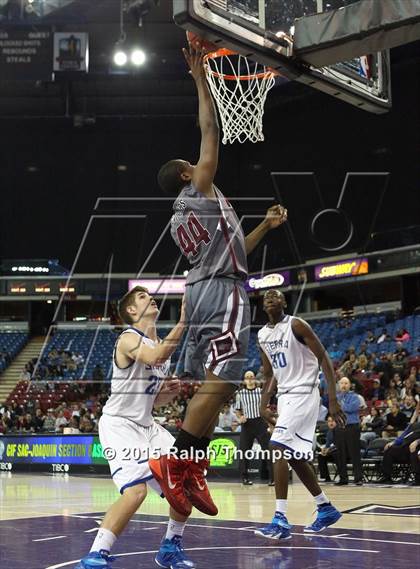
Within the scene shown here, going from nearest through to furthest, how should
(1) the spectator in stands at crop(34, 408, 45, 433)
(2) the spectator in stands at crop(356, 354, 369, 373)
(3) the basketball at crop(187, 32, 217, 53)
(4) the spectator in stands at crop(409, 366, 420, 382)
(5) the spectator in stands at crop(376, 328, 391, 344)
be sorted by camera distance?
(3) the basketball at crop(187, 32, 217, 53) < (4) the spectator in stands at crop(409, 366, 420, 382) < (2) the spectator in stands at crop(356, 354, 369, 373) < (1) the spectator in stands at crop(34, 408, 45, 433) < (5) the spectator in stands at crop(376, 328, 391, 344)

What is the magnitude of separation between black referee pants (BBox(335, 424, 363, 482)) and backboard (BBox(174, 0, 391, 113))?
A: 6.68m

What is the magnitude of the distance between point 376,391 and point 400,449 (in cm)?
503

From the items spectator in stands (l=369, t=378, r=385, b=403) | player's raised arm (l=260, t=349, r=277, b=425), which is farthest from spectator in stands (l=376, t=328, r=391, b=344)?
player's raised arm (l=260, t=349, r=277, b=425)

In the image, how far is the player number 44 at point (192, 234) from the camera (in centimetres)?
455

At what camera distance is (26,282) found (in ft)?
101

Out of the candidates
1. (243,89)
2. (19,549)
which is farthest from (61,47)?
(19,549)

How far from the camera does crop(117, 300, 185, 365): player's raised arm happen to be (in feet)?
14.7

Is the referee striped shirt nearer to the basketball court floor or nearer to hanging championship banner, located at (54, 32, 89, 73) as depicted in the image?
the basketball court floor

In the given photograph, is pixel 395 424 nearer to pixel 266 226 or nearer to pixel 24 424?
pixel 266 226

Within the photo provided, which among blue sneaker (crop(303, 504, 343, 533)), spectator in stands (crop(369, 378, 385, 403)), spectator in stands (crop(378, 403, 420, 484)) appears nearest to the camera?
blue sneaker (crop(303, 504, 343, 533))

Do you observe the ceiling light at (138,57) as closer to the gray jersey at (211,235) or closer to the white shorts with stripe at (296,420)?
the white shorts with stripe at (296,420)

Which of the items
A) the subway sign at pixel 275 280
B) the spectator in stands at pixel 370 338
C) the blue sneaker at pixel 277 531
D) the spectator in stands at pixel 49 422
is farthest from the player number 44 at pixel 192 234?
the subway sign at pixel 275 280

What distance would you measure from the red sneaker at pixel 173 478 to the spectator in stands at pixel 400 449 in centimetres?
714

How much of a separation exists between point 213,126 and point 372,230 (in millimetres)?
22898
